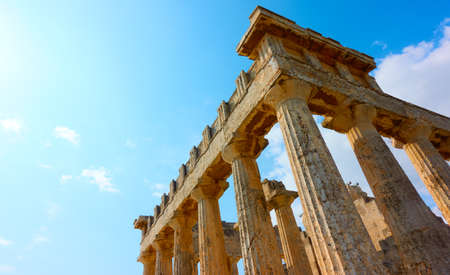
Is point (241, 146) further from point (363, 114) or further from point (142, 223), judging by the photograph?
point (142, 223)

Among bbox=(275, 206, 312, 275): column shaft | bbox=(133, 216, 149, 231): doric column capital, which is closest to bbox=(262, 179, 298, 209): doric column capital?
bbox=(275, 206, 312, 275): column shaft

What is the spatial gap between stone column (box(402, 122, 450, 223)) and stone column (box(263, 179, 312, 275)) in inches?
222

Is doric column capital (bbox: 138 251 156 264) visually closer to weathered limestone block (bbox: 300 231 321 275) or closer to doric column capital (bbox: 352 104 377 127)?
weathered limestone block (bbox: 300 231 321 275)

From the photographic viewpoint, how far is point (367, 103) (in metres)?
9.70

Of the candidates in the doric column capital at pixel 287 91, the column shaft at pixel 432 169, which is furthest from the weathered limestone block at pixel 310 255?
the doric column capital at pixel 287 91

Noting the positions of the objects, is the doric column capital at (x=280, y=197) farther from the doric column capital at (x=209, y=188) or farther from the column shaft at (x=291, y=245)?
the doric column capital at (x=209, y=188)

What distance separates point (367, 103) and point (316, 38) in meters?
3.03

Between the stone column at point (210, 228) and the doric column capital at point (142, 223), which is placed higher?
the doric column capital at point (142, 223)

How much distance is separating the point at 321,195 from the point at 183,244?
31.3ft

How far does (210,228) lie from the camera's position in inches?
447

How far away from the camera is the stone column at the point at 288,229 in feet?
40.0

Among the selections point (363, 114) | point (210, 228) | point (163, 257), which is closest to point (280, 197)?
point (210, 228)

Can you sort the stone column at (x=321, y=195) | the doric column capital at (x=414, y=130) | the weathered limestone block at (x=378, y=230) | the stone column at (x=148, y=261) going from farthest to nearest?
the stone column at (x=148, y=261), the weathered limestone block at (x=378, y=230), the doric column capital at (x=414, y=130), the stone column at (x=321, y=195)

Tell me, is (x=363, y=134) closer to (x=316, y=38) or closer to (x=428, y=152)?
(x=428, y=152)
